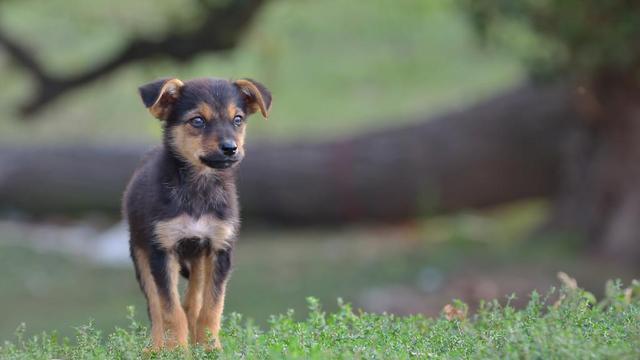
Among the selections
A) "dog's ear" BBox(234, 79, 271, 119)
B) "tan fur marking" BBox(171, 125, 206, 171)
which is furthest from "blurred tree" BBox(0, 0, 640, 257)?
"tan fur marking" BBox(171, 125, 206, 171)

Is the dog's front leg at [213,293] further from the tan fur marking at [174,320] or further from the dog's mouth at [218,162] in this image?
the dog's mouth at [218,162]

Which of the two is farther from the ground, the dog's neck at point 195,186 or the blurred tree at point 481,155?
the blurred tree at point 481,155

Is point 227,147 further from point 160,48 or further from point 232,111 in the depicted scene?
point 160,48

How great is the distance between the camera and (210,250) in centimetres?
621

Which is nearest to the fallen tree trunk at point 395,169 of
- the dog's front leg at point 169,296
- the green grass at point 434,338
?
the green grass at point 434,338

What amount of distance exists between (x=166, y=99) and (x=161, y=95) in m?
0.11

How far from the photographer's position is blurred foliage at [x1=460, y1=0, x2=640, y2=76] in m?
11.6

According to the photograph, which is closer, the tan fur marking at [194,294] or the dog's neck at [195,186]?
the dog's neck at [195,186]

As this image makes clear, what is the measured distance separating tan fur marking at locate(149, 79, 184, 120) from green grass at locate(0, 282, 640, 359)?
1.10 meters

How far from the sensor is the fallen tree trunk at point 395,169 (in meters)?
15.6

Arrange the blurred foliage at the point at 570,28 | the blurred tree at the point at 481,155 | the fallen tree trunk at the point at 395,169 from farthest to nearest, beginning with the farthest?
1. the fallen tree trunk at the point at 395,169
2. the blurred tree at the point at 481,155
3. the blurred foliage at the point at 570,28

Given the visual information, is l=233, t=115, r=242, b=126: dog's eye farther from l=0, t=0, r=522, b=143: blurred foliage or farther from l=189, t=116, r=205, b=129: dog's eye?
l=0, t=0, r=522, b=143: blurred foliage

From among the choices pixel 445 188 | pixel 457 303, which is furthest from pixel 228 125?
pixel 445 188

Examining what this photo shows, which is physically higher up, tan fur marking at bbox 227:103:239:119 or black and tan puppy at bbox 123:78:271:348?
tan fur marking at bbox 227:103:239:119
